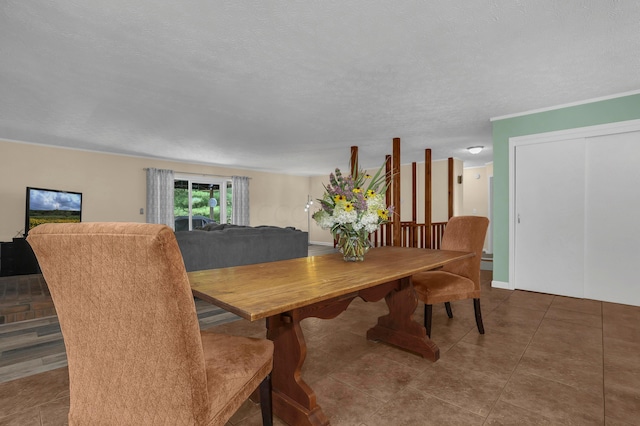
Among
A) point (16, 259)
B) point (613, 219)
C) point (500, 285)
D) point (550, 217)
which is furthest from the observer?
point (16, 259)

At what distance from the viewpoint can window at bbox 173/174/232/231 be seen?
25.7ft

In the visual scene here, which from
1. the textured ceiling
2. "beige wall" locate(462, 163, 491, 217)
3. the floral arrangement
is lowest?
the floral arrangement

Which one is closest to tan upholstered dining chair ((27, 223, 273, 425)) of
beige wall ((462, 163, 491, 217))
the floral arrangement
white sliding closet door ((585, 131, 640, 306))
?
the floral arrangement

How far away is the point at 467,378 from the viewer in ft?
6.28

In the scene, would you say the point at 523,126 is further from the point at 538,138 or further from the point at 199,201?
the point at 199,201

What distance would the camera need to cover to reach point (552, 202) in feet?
12.8

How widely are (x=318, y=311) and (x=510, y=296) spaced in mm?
3242

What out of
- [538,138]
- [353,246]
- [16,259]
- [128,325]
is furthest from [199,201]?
[128,325]

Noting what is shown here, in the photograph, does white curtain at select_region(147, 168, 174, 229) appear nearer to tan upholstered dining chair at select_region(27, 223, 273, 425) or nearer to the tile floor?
the tile floor

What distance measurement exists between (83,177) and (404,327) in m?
6.59

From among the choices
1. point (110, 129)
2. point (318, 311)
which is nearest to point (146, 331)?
point (318, 311)

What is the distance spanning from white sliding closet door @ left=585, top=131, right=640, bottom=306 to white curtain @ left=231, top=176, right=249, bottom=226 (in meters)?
7.07

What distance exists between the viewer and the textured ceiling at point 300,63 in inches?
80.7

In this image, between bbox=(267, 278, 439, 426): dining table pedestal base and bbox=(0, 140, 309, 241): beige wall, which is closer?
bbox=(267, 278, 439, 426): dining table pedestal base
